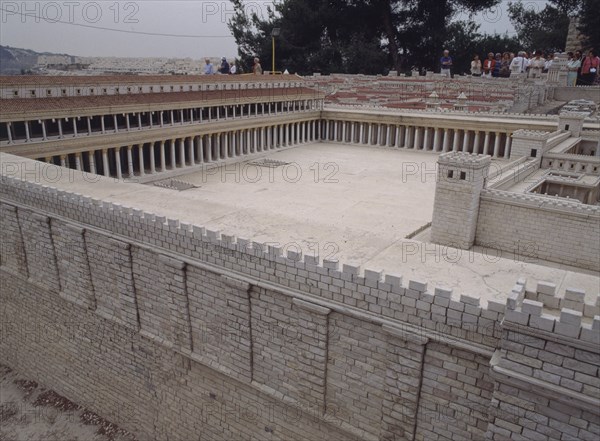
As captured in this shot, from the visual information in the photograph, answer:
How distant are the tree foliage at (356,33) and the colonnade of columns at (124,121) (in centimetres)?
2323

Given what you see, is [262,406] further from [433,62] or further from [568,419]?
[433,62]

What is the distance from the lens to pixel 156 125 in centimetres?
3284

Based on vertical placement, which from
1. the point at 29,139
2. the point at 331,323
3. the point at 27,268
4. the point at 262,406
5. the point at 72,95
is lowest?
the point at 262,406

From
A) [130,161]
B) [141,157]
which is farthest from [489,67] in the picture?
[130,161]

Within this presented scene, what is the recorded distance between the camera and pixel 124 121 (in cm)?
3092

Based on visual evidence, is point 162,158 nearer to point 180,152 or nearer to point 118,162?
point 180,152

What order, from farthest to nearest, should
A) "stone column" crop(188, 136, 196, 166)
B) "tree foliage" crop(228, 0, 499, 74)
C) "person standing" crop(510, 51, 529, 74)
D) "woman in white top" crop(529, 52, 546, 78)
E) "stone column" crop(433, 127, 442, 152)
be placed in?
1. "tree foliage" crop(228, 0, 499, 74)
2. "person standing" crop(510, 51, 529, 74)
3. "woman in white top" crop(529, 52, 546, 78)
4. "stone column" crop(433, 127, 442, 152)
5. "stone column" crop(188, 136, 196, 166)

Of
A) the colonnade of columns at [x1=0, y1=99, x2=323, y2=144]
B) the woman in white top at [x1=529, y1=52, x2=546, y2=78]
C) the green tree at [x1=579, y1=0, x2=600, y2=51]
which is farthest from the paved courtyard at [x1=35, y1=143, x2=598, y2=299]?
the green tree at [x1=579, y1=0, x2=600, y2=51]

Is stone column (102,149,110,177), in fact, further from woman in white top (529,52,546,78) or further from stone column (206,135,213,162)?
woman in white top (529,52,546,78)

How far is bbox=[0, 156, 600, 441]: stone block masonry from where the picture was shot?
777 centimetres

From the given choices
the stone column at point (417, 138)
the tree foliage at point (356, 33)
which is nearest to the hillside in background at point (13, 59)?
the tree foliage at point (356, 33)

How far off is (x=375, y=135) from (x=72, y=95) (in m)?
28.3

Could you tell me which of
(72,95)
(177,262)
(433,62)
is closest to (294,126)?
(72,95)

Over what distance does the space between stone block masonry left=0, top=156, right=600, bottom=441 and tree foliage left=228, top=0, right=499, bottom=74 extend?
181 ft
